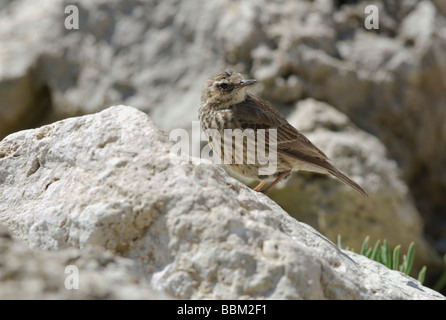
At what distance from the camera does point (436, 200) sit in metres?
8.23

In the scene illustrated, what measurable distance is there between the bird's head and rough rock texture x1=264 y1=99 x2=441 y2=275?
5.62 feet

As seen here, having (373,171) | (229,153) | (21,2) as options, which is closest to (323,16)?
(373,171)

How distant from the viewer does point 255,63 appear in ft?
23.6

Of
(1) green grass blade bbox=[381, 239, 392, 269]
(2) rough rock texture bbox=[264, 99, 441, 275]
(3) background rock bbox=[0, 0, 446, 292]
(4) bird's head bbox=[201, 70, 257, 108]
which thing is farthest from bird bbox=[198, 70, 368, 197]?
(3) background rock bbox=[0, 0, 446, 292]

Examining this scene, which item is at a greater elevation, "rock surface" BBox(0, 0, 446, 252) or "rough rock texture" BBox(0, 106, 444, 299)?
"rock surface" BBox(0, 0, 446, 252)

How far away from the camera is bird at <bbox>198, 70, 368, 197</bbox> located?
16.6ft

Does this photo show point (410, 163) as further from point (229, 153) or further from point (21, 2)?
point (21, 2)

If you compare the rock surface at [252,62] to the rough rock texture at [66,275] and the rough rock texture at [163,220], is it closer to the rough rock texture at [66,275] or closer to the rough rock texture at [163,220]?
the rough rock texture at [163,220]

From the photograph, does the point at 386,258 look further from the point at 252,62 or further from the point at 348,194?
the point at 252,62

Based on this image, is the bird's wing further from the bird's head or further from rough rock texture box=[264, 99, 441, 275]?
rough rock texture box=[264, 99, 441, 275]

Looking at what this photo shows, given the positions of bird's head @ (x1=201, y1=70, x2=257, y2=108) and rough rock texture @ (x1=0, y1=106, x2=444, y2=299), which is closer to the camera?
rough rock texture @ (x1=0, y1=106, x2=444, y2=299)

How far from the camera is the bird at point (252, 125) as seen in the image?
5055 mm

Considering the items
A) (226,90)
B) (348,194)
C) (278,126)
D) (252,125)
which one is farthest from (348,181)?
(348,194)

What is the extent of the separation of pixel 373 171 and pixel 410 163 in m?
1.32
